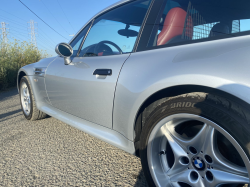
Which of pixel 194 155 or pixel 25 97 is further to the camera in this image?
pixel 25 97

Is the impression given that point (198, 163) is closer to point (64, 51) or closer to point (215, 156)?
point (215, 156)

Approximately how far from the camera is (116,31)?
2.06m

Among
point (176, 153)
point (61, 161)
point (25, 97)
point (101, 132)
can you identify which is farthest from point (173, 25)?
point (25, 97)

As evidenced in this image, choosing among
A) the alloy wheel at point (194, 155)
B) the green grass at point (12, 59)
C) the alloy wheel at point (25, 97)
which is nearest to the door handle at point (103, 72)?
the alloy wheel at point (194, 155)

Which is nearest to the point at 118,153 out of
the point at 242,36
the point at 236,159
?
the point at 236,159

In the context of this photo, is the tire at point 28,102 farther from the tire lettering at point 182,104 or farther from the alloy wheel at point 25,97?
the tire lettering at point 182,104

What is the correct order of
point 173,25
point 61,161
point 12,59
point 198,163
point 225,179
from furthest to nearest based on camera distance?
1. point 12,59
2. point 61,161
3. point 173,25
4. point 198,163
5. point 225,179

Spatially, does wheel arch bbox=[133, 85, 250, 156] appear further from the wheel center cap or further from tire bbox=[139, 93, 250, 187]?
the wheel center cap

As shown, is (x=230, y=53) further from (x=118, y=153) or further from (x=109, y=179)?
(x=118, y=153)

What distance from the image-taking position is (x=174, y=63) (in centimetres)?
124

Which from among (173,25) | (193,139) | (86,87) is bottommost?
(193,139)

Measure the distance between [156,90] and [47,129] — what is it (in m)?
2.29

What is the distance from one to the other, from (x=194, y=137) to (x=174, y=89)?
0.35m

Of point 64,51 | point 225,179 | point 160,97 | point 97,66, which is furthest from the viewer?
point 64,51
